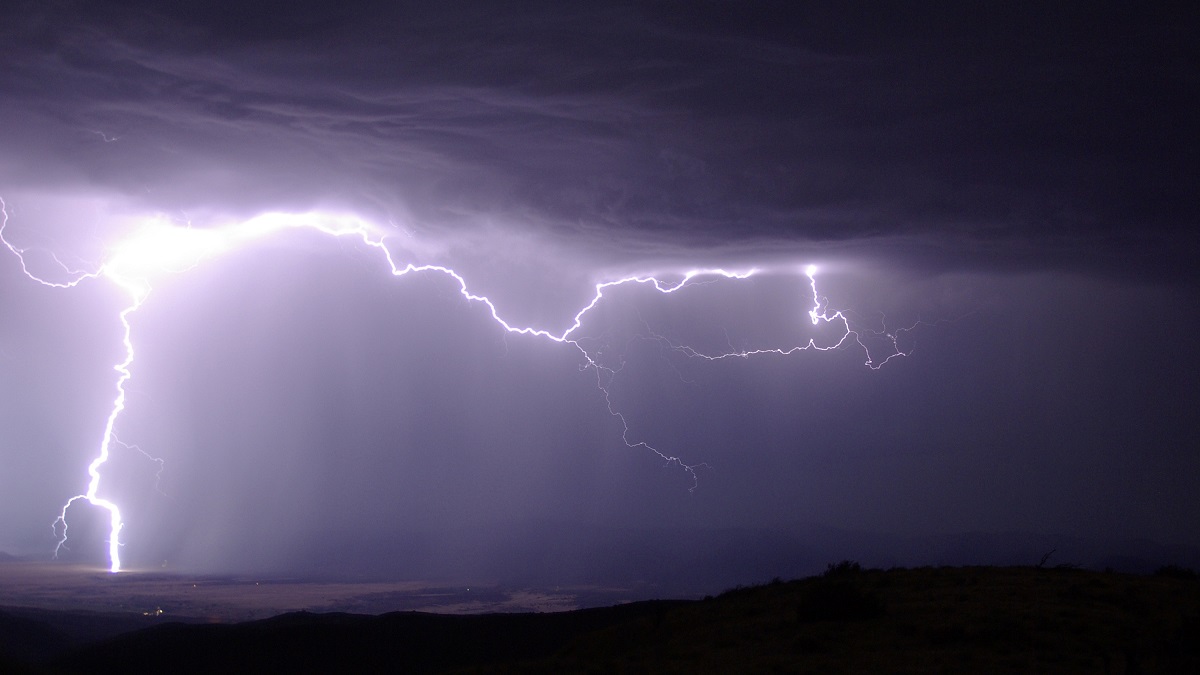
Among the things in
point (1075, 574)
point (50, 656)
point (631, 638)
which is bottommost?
point (50, 656)

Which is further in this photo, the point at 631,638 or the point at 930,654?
the point at 631,638

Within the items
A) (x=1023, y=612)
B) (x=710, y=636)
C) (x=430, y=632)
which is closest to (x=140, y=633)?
(x=430, y=632)

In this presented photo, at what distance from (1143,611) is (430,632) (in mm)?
18865

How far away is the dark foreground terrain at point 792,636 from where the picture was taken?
1106cm

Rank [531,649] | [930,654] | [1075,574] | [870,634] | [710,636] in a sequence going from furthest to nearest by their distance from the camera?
[531,649]
[1075,574]
[710,636]
[870,634]
[930,654]

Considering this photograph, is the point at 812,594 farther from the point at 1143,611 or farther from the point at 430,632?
the point at 430,632

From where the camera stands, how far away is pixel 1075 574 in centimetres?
1794

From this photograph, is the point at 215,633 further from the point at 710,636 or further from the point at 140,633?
the point at 710,636

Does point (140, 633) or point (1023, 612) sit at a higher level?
point (1023, 612)

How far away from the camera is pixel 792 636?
1324 centimetres

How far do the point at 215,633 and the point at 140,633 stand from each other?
2.06m

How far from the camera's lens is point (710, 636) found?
1451 cm

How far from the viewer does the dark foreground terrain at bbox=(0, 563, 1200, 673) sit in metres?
11.1

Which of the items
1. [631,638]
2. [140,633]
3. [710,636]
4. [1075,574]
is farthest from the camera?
[140,633]
